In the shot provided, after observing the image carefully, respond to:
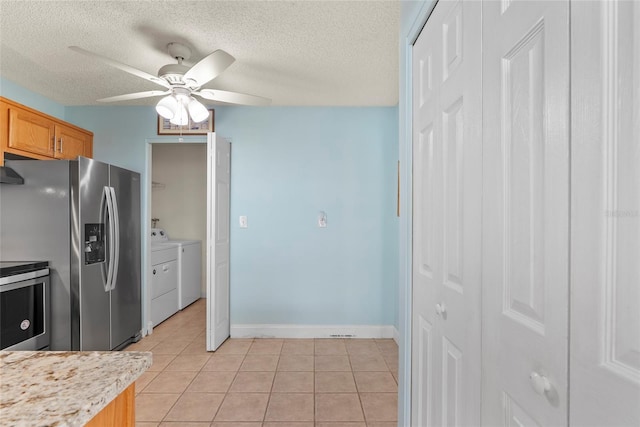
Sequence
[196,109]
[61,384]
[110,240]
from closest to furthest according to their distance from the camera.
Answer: [61,384] < [196,109] < [110,240]

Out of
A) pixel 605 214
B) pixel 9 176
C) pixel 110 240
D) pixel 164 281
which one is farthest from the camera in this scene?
pixel 164 281

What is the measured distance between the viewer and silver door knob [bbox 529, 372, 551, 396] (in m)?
0.63

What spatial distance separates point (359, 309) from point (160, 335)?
2.16 meters

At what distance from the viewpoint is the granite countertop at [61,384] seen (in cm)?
54

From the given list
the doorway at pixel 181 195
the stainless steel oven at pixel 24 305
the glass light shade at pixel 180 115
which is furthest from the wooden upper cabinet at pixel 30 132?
the doorway at pixel 181 195

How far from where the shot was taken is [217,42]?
2.35 meters

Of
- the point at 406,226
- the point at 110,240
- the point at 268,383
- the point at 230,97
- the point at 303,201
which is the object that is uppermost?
the point at 230,97

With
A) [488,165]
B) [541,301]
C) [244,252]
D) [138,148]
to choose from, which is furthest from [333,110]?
[541,301]

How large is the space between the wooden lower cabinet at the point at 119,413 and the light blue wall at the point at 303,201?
9.62 feet

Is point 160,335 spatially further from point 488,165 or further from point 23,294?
point 488,165

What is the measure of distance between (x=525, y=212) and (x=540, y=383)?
33cm

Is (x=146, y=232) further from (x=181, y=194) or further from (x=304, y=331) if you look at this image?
(x=181, y=194)

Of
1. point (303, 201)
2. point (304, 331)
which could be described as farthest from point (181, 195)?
point (304, 331)

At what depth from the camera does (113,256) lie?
3.08m
